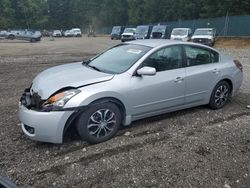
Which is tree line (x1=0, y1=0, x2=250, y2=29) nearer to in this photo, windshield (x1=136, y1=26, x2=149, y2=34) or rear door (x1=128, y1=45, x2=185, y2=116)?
windshield (x1=136, y1=26, x2=149, y2=34)

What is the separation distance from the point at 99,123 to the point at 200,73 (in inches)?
93.6

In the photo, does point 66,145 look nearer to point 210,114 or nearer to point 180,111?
point 180,111

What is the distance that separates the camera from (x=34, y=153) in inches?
164

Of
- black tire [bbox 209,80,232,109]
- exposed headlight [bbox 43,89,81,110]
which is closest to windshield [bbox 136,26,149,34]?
black tire [bbox 209,80,232,109]

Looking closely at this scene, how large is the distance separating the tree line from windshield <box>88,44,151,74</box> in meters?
43.7

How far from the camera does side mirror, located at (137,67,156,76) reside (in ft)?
15.4

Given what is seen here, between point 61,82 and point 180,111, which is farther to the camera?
point 180,111

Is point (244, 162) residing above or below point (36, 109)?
below

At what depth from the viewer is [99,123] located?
4.44 metres

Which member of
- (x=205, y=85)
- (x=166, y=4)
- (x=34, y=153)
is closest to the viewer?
(x=34, y=153)

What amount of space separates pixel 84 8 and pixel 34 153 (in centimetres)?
9682

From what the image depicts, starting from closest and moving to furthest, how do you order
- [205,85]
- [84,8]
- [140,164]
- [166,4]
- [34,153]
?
[140,164], [34,153], [205,85], [166,4], [84,8]

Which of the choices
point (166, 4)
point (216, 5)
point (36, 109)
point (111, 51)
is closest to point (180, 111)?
point (111, 51)

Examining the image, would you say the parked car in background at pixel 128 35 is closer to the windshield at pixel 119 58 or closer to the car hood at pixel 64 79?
the windshield at pixel 119 58
